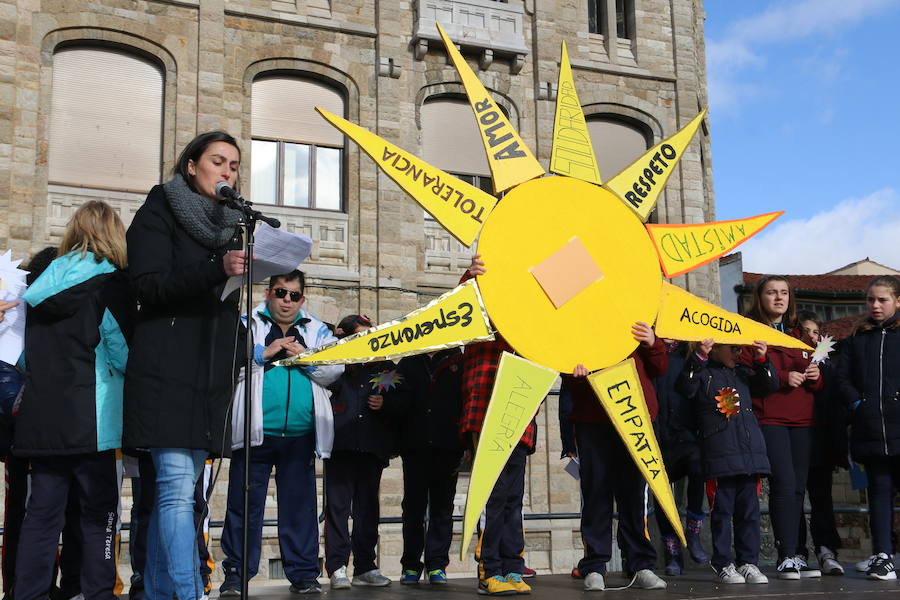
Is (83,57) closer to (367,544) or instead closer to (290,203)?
(290,203)

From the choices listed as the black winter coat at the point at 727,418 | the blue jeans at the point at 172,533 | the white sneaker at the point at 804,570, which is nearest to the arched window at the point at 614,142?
the black winter coat at the point at 727,418

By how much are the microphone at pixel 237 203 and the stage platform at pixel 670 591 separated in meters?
2.44

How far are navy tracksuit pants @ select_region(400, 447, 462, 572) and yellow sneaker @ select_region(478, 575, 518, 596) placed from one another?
1.15 meters

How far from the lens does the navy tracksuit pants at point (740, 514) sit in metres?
6.48

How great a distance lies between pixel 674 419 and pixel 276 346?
3.76 metres

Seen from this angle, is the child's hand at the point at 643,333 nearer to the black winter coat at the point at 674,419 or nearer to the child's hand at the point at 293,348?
the child's hand at the point at 293,348

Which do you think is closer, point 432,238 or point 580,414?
point 580,414

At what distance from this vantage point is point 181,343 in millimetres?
4133

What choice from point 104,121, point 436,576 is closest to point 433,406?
point 436,576

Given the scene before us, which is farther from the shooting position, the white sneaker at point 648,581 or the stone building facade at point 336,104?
the stone building facade at point 336,104

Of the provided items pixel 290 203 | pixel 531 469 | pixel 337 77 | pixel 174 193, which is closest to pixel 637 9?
pixel 337 77

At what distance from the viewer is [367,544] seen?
6.69 m

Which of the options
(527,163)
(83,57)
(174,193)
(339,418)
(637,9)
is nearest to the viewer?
(174,193)

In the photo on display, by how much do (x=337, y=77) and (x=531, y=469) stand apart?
6.46 meters
